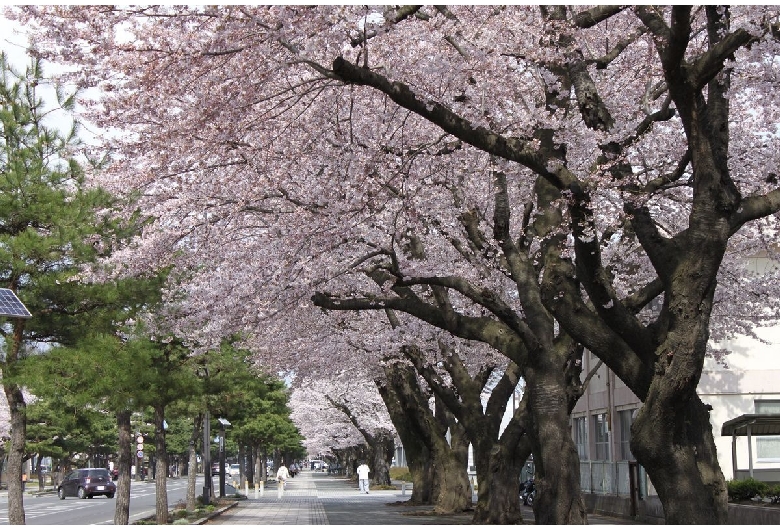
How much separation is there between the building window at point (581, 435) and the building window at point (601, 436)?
1.19 metres

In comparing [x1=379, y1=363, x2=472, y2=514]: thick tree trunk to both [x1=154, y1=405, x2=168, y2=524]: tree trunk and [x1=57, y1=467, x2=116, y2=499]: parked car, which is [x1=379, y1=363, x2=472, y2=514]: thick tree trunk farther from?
[x1=57, y1=467, x2=116, y2=499]: parked car

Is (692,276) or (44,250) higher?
(44,250)

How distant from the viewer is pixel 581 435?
1699 inches

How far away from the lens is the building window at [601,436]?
3856cm

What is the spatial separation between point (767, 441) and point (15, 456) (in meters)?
23.1

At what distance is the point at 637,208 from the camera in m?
11.2

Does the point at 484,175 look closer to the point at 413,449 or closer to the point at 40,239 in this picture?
the point at 40,239

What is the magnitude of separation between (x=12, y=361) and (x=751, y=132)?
14.2 metres

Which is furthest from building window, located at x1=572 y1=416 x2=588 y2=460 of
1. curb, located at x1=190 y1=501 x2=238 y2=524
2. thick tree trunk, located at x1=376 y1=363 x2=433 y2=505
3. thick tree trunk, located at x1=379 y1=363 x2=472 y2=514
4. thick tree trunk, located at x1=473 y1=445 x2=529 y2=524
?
thick tree trunk, located at x1=473 y1=445 x2=529 y2=524

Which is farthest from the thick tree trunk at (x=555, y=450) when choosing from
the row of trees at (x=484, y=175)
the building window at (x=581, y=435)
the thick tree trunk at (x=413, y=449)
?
the building window at (x=581, y=435)

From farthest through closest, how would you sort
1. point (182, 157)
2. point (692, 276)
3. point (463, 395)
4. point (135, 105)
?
1. point (463, 395)
2. point (182, 157)
3. point (135, 105)
4. point (692, 276)

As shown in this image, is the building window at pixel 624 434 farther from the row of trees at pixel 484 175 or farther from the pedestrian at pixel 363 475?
the pedestrian at pixel 363 475

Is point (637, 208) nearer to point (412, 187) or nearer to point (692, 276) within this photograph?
point (692, 276)

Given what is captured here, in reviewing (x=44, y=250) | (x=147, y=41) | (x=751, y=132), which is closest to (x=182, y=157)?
(x=147, y=41)
